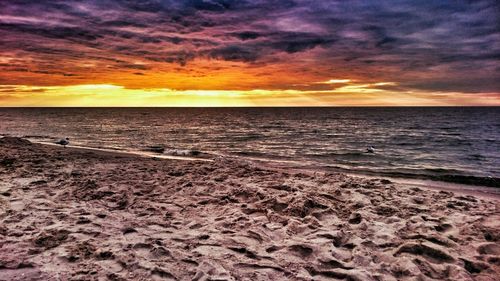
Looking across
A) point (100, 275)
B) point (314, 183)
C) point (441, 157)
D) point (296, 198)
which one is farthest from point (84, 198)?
point (441, 157)

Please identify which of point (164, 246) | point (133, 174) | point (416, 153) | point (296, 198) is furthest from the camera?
point (416, 153)

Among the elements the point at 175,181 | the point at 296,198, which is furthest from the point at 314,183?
the point at 175,181

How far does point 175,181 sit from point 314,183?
13.4 feet

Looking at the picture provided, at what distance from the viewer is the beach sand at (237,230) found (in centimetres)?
462

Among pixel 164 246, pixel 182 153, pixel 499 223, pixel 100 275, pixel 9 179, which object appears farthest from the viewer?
pixel 182 153

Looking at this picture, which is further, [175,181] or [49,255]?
[175,181]

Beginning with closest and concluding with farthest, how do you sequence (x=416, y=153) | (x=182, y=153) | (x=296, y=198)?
1. (x=296, y=198)
2. (x=182, y=153)
3. (x=416, y=153)

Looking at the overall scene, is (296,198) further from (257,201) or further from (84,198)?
(84,198)

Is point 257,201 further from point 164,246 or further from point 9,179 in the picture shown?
point 9,179

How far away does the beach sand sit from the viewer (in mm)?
4621

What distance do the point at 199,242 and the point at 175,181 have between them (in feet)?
15.2

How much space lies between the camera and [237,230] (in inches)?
239

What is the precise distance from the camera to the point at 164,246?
5258 millimetres

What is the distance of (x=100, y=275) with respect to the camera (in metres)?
4.34
